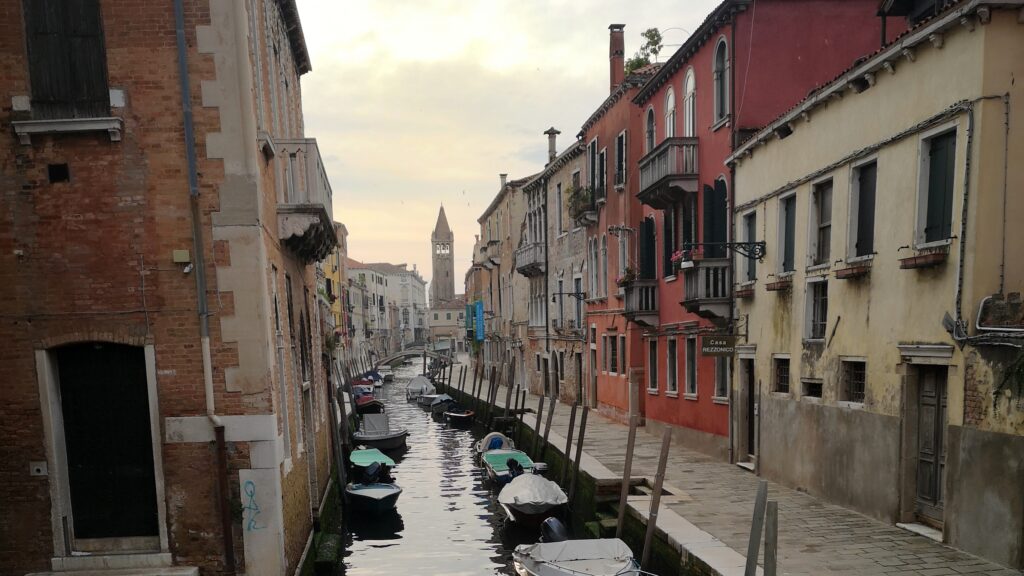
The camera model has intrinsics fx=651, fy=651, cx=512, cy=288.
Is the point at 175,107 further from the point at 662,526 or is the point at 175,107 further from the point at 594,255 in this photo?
the point at 594,255

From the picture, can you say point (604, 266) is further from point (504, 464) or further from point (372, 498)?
point (372, 498)

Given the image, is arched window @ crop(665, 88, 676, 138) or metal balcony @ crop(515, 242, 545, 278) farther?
metal balcony @ crop(515, 242, 545, 278)

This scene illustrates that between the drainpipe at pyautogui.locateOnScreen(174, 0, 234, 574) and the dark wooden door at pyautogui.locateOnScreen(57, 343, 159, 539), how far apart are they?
27.1 inches

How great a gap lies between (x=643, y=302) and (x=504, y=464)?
5.13 m

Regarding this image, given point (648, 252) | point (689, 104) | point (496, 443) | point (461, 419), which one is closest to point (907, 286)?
point (689, 104)

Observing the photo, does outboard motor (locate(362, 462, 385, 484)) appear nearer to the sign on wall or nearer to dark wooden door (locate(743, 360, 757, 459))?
the sign on wall

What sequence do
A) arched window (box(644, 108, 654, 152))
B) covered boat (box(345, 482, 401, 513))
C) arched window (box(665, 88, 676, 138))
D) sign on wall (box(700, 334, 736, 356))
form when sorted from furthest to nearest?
1. arched window (box(644, 108, 654, 152))
2. arched window (box(665, 88, 676, 138))
3. covered boat (box(345, 482, 401, 513))
4. sign on wall (box(700, 334, 736, 356))

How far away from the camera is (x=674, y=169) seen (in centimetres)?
1307

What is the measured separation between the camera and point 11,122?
19.1 feet

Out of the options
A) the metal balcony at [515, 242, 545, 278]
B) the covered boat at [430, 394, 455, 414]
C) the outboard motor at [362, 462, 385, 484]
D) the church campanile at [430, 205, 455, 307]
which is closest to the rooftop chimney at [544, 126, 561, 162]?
the metal balcony at [515, 242, 545, 278]

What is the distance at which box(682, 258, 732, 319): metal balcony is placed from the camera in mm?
11734

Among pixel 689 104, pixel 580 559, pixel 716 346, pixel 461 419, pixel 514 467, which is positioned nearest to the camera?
pixel 580 559

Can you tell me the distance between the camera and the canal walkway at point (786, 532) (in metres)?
6.37

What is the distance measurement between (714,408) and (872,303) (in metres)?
5.22
